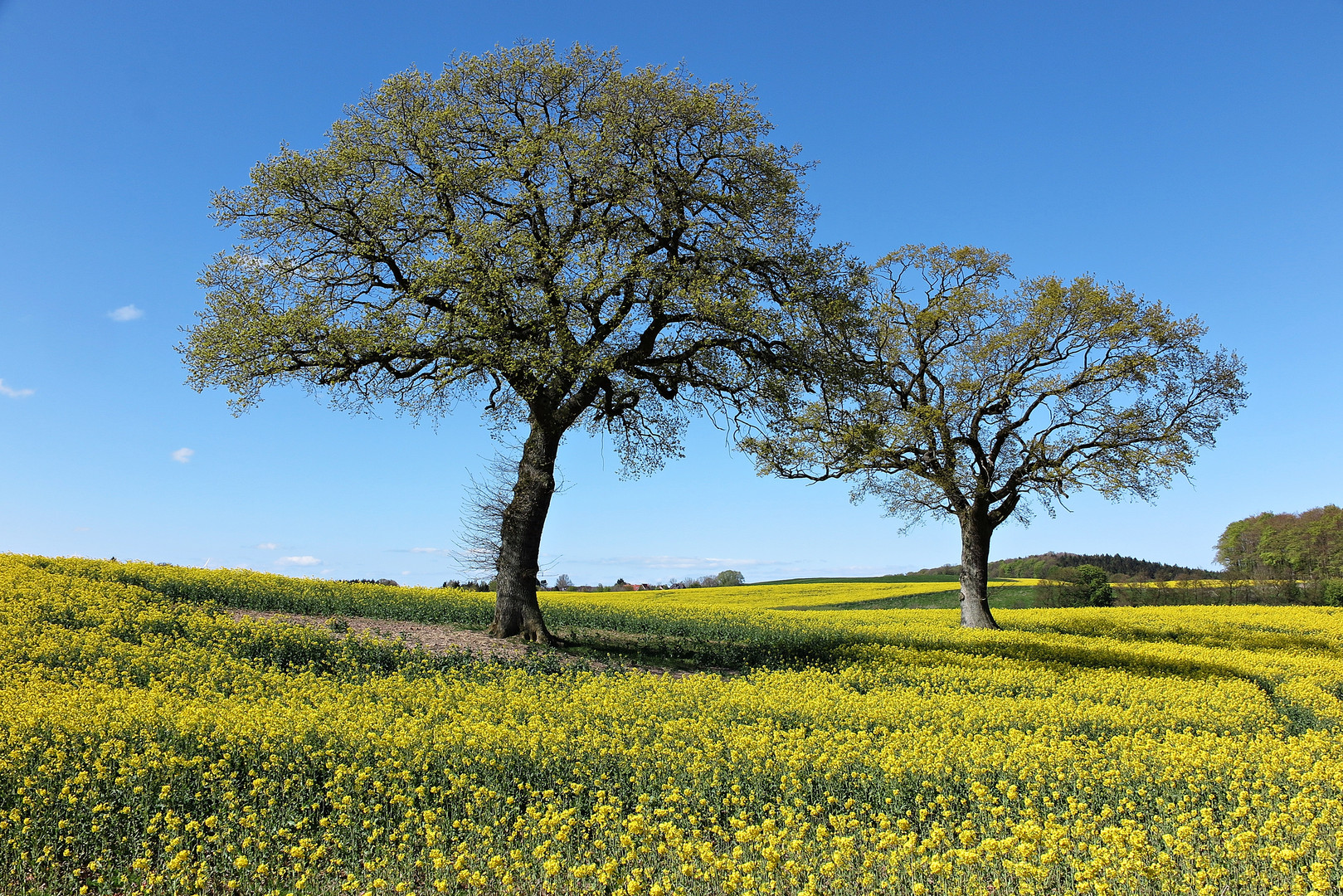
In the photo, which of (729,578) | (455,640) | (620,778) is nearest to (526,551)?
(455,640)

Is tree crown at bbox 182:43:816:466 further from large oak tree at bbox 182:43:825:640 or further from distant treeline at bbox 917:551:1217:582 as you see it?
distant treeline at bbox 917:551:1217:582

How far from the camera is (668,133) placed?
54.6 feet

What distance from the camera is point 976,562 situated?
25000 millimetres

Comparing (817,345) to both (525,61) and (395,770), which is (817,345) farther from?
(395,770)

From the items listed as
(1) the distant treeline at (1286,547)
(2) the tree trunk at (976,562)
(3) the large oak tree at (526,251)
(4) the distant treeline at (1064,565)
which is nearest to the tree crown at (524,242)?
(3) the large oak tree at (526,251)

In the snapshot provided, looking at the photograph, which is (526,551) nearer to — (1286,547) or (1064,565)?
(1064,565)

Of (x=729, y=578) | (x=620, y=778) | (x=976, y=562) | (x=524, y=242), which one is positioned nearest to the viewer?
(x=620, y=778)

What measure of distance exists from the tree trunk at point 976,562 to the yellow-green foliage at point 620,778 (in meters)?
10.5

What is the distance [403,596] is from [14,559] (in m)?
10.7

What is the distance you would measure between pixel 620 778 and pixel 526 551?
1005cm

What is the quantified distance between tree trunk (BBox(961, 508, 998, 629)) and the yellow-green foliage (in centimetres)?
1049

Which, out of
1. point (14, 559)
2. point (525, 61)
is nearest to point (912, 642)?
point (525, 61)

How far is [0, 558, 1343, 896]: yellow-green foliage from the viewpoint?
5418 millimetres

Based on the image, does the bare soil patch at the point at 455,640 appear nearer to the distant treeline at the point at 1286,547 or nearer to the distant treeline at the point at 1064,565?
the distant treeline at the point at 1286,547
